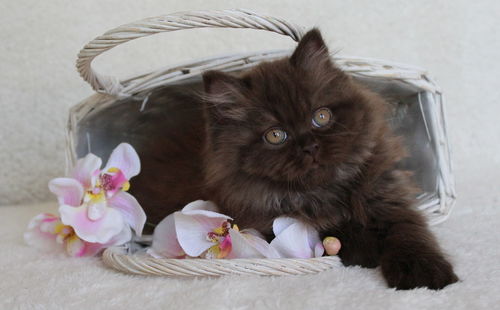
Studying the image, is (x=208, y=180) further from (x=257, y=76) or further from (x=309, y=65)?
(x=309, y=65)

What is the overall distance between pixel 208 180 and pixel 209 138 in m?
0.13

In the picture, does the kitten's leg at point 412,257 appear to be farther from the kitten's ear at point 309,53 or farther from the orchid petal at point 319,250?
the kitten's ear at point 309,53

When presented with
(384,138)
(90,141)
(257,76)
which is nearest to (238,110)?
(257,76)

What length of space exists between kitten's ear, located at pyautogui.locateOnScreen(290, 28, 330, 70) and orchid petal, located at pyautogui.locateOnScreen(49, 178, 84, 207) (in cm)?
76

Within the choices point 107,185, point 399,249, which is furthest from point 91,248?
point 399,249

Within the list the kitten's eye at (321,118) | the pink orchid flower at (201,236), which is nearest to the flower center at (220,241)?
the pink orchid flower at (201,236)

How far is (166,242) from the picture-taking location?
1.40m

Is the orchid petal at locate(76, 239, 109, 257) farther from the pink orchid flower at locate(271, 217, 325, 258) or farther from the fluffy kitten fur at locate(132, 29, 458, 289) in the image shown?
the pink orchid flower at locate(271, 217, 325, 258)

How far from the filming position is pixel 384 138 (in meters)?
1.38

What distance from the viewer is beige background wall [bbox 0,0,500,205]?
7.88ft

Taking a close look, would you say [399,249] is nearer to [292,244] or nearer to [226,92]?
[292,244]

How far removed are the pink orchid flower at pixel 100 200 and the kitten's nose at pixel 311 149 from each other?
60 centimetres

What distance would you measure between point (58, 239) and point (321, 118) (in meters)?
0.90

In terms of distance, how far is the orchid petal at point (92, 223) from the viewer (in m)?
1.40
